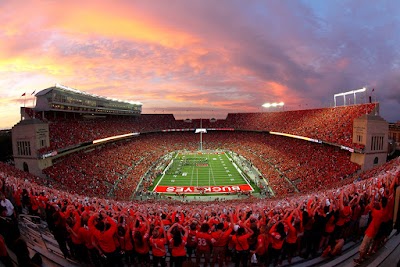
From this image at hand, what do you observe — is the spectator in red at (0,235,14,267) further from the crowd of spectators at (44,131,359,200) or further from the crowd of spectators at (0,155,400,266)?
the crowd of spectators at (44,131,359,200)

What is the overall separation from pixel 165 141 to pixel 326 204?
57290 millimetres

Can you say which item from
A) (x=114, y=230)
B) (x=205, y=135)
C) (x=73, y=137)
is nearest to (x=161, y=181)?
(x=73, y=137)

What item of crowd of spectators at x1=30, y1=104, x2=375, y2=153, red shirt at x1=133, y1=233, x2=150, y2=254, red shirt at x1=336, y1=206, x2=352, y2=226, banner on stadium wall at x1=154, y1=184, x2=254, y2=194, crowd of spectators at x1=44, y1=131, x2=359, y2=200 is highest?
crowd of spectators at x1=30, y1=104, x2=375, y2=153

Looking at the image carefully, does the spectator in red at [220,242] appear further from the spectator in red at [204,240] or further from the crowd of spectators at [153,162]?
the crowd of spectators at [153,162]

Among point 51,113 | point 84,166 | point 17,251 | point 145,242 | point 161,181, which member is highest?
point 51,113

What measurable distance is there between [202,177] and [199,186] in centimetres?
415

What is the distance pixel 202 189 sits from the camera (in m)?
28.6

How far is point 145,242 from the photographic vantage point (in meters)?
5.05

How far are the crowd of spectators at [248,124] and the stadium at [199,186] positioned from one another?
0.93ft

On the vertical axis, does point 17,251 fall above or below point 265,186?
above

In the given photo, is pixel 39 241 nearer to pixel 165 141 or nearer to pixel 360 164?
pixel 360 164

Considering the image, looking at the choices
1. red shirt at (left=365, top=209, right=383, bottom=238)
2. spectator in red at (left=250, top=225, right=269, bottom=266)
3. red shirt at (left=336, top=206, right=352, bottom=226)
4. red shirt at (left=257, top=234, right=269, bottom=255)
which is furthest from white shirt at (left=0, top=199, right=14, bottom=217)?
red shirt at (left=365, top=209, right=383, bottom=238)

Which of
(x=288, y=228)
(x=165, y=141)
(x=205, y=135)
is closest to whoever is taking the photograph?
(x=288, y=228)

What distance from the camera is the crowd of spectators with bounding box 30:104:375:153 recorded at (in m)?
29.3
